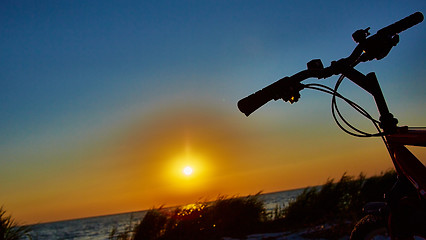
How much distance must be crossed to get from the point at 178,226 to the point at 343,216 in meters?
5.48

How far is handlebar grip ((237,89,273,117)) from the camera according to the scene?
2207mm

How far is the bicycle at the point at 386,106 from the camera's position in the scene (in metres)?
2.08

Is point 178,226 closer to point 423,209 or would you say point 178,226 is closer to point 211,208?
point 211,208

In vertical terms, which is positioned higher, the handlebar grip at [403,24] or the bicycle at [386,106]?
the handlebar grip at [403,24]

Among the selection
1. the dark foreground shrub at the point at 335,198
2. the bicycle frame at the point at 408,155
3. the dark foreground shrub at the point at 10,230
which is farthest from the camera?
the dark foreground shrub at the point at 335,198

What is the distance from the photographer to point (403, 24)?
2080mm

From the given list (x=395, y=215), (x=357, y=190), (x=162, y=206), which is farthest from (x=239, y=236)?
(x=395, y=215)

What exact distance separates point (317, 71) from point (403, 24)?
25.6 inches

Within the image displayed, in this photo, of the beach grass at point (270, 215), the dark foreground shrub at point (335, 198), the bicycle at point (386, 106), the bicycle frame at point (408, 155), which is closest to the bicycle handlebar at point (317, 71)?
the bicycle at point (386, 106)

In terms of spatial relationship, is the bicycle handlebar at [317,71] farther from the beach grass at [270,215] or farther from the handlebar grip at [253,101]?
the beach grass at [270,215]

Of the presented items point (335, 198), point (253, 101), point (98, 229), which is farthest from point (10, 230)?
point (98, 229)

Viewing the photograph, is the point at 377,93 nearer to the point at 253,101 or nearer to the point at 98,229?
the point at 253,101

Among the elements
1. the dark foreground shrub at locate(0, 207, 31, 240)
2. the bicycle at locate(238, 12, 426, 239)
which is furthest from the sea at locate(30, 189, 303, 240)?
the bicycle at locate(238, 12, 426, 239)

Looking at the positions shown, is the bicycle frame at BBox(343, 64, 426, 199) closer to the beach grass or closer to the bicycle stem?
the bicycle stem
